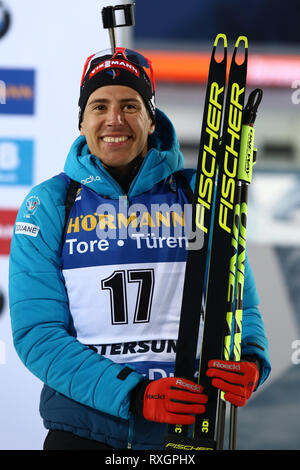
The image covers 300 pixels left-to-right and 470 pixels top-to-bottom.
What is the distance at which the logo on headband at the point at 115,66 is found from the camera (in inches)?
65.4

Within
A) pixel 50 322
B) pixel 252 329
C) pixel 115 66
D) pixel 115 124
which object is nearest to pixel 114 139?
pixel 115 124

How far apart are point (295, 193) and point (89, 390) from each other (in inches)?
107

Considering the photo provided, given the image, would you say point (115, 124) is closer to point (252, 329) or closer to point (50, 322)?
point (50, 322)

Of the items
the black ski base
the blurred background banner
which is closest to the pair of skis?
the black ski base

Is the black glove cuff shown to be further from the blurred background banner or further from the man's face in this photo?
the blurred background banner

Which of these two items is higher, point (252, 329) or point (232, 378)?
point (252, 329)

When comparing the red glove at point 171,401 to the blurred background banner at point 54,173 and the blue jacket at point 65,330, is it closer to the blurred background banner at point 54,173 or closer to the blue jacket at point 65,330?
the blue jacket at point 65,330

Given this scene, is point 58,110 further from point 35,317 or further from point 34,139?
point 35,317

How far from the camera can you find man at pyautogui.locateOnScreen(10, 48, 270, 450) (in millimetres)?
1533

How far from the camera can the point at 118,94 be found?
5.41ft

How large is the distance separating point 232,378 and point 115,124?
2.16 feet

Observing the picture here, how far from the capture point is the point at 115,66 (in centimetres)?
166

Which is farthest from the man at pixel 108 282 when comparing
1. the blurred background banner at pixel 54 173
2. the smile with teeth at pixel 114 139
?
the blurred background banner at pixel 54 173

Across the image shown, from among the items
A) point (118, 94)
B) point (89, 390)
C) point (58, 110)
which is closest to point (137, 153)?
point (118, 94)
